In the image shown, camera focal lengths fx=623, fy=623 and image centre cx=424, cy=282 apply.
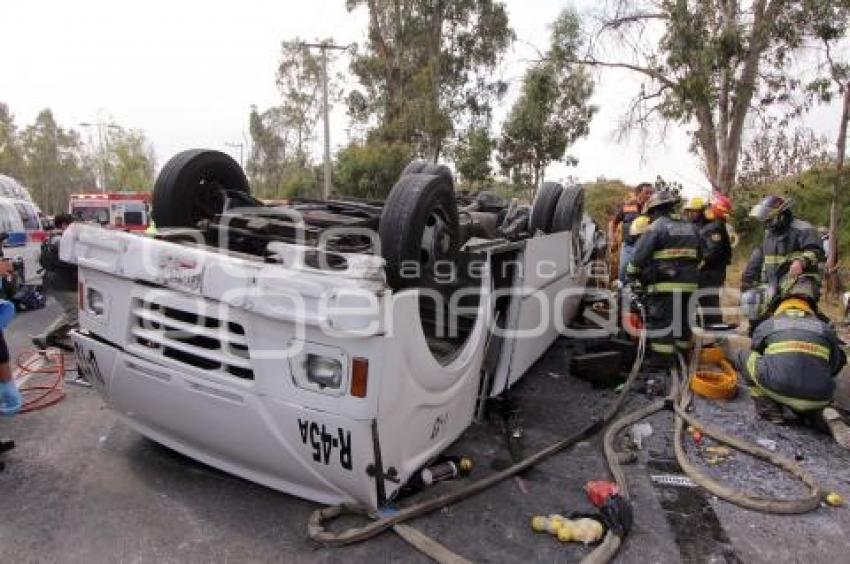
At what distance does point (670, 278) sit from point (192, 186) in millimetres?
4031

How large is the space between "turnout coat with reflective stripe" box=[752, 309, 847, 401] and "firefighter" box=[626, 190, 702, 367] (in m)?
1.10

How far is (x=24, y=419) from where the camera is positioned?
4.00 meters

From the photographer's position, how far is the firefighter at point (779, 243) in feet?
17.5

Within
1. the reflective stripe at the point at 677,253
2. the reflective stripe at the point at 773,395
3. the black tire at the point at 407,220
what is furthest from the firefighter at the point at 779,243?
the black tire at the point at 407,220

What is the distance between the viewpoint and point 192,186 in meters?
3.65

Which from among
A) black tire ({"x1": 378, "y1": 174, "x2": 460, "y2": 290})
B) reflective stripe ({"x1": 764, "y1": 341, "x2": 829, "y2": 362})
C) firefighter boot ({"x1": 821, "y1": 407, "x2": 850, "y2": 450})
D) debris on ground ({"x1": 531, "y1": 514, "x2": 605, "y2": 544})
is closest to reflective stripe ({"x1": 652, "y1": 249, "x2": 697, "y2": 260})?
reflective stripe ({"x1": 764, "y1": 341, "x2": 829, "y2": 362})

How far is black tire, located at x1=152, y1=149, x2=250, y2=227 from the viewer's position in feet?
11.7

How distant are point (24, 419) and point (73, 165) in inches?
2434

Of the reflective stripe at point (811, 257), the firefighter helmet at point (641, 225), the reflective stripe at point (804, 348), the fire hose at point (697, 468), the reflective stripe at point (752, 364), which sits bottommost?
the fire hose at point (697, 468)

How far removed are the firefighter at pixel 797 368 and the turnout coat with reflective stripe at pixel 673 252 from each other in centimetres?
102

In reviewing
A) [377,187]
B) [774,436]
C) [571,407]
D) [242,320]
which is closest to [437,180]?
[242,320]

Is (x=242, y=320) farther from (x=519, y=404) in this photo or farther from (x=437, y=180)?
(x=519, y=404)

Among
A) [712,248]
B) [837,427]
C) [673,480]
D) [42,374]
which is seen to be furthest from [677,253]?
[42,374]

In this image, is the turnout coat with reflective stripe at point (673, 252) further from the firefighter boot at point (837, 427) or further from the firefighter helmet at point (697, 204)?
the firefighter boot at point (837, 427)
